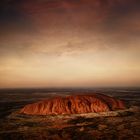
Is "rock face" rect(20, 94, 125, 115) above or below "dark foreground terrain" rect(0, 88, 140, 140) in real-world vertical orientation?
above

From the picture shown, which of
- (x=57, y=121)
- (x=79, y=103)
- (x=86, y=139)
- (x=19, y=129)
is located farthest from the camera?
(x=79, y=103)

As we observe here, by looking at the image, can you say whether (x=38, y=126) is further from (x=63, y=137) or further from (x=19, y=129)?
(x=63, y=137)

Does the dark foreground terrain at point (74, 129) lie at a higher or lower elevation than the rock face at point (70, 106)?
lower

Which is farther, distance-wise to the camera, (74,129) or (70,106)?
Result: (70,106)

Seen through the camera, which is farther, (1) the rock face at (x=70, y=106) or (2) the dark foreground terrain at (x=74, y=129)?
(1) the rock face at (x=70, y=106)

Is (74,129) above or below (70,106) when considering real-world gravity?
below

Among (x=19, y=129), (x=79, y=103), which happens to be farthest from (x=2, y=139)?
(x=79, y=103)

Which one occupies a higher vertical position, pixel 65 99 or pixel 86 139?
pixel 65 99

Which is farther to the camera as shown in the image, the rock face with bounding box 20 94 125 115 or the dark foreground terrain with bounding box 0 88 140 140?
the rock face with bounding box 20 94 125 115
